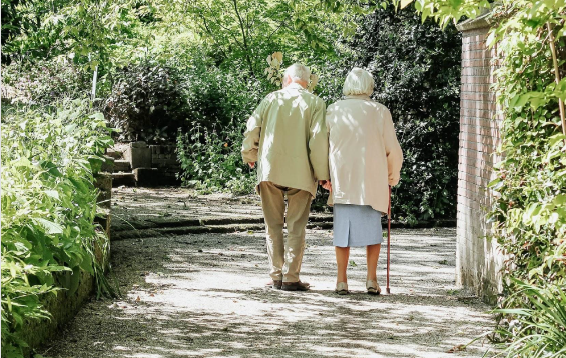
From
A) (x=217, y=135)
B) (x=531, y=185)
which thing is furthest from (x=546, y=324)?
(x=217, y=135)

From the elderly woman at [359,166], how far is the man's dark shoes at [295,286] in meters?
0.32

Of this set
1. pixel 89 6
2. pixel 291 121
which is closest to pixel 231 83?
pixel 89 6

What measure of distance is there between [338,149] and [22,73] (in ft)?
37.6

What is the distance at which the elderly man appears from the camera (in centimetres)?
714

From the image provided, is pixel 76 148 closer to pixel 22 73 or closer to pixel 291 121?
pixel 291 121

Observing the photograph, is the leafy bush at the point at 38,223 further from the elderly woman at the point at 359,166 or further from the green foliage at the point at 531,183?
the green foliage at the point at 531,183

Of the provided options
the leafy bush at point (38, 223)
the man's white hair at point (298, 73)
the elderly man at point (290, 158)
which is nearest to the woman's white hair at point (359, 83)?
the elderly man at point (290, 158)

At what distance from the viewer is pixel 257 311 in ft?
20.8

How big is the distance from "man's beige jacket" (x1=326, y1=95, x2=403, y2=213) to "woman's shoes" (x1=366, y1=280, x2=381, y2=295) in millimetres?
607

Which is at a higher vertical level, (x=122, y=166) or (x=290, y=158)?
(x=290, y=158)

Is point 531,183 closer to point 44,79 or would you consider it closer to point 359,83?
point 359,83

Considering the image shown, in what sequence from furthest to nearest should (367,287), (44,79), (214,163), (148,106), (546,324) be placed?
(44,79)
(148,106)
(214,163)
(367,287)
(546,324)

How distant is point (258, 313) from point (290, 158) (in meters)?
1.47

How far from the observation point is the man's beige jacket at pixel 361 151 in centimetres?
695
